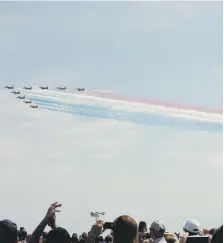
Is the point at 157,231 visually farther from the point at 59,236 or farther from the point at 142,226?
the point at 142,226

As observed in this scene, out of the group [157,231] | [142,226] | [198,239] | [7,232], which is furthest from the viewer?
[142,226]

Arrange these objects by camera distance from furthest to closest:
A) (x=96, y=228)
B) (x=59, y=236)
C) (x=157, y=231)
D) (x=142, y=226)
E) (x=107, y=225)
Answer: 1. (x=142, y=226)
2. (x=157, y=231)
3. (x=96, y=228)
4. (x=107, y=225)
5. (x=59, y=236)

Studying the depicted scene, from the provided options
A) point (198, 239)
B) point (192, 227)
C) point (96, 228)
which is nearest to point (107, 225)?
point (96, 228)

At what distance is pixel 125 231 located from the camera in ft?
25.8

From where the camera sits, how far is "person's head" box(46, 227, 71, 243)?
778cm

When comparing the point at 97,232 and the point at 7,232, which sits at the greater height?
the point at 7,232

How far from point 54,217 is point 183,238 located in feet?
8.15

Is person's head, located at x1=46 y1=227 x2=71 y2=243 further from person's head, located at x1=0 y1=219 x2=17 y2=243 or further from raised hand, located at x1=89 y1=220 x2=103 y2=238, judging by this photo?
raised hand, located at x1=89 y1=220 x2=103 y2=238

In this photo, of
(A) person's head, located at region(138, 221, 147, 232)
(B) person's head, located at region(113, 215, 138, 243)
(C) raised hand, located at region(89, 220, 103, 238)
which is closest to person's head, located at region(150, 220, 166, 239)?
(C) raised hand, located at region(89, 220, 103, 238)

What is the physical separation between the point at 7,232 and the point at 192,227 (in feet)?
17.7

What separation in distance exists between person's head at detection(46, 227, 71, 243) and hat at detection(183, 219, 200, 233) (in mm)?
4543

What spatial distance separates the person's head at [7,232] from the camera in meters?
7.33

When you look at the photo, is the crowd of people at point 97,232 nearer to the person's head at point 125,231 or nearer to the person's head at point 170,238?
the person's head at point 125,231

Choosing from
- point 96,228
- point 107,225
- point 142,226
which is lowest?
point 142,226
